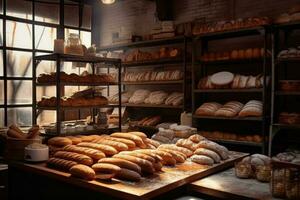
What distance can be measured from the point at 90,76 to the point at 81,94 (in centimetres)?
25

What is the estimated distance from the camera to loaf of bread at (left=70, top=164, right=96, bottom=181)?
1959mm

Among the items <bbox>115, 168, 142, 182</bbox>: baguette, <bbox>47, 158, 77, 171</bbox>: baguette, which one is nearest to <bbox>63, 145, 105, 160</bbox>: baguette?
<bbox>47, 158, 77, 171</bbox>: baguette

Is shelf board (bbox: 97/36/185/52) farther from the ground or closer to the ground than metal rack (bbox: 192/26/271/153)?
farther from the ground

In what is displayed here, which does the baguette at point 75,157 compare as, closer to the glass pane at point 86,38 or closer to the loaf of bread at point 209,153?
the loaf of bread at point 209,153

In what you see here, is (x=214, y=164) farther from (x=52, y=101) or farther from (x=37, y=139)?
(x=52, y=101)

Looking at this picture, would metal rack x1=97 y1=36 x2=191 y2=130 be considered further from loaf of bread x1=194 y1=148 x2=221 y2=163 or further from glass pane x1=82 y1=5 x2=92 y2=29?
loaf of bread x1=194 y1=148 x2=221 y2=163

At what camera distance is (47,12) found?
19.4 ft

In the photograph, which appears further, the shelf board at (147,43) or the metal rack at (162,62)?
the shelf board at (147,43)

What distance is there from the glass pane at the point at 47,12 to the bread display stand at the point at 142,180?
3.98 metres

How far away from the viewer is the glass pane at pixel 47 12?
19.0ft

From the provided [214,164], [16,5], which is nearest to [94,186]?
[214,164]

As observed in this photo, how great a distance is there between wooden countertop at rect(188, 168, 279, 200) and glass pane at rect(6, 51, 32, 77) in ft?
14.4

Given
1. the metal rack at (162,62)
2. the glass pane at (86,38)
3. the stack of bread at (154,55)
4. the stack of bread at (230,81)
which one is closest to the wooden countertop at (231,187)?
the stack of bread at (230,81)

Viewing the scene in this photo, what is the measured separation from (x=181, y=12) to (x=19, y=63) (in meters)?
2.96
